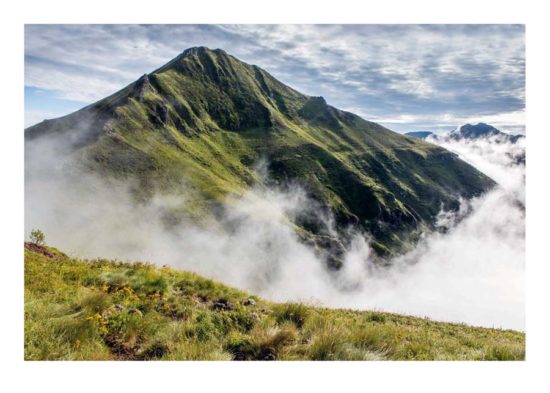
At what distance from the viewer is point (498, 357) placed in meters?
8.57

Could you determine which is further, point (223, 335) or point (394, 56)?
point (394, 56)

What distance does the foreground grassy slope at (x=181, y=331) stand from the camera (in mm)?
7363

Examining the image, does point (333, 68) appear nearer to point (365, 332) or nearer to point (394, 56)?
point (394, 56)

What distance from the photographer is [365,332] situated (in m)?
8.05

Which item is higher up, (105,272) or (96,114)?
(96,114)

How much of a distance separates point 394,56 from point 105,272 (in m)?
14.0

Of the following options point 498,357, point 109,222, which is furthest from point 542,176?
point 109,222

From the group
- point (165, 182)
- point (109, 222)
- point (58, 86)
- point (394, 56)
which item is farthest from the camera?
point (165, 182)

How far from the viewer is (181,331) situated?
26.0ft

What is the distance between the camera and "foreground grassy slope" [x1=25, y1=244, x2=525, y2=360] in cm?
736
